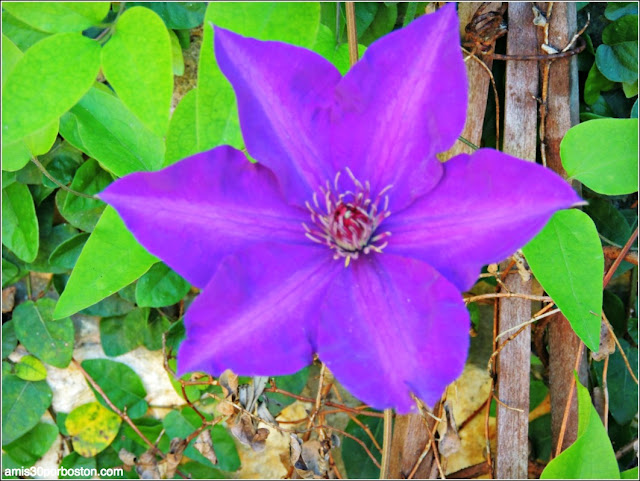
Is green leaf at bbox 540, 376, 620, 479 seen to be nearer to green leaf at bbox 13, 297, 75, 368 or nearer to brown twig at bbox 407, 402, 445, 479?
brown twig at bbox 407, 402, 445, 479

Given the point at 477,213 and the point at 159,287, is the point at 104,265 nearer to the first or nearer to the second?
the point at 159,287

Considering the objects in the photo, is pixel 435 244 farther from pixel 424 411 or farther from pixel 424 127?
pixel 424 411

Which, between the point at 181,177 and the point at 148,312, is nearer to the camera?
the point at 181,177

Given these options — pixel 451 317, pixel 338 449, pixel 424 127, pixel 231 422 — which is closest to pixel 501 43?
pixel 424 127

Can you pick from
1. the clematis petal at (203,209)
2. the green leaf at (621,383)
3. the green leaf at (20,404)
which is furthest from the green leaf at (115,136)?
the green leaf at (621,383)

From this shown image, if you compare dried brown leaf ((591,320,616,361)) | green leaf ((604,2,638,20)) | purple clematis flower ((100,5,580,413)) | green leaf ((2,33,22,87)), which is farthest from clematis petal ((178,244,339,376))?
green leaf ((604,2,638,20))
